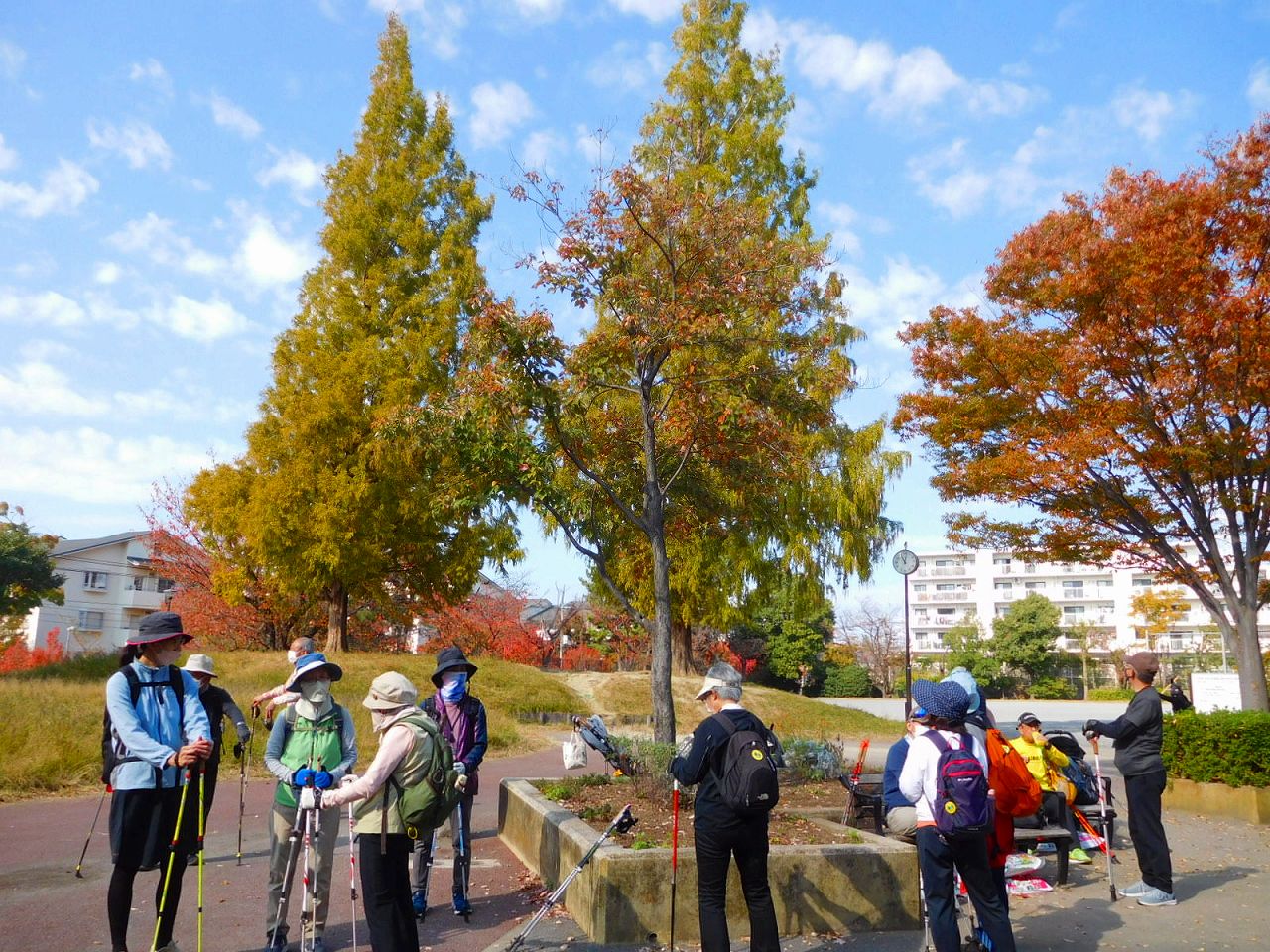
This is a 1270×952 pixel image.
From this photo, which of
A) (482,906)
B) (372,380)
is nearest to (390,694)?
(482,906)

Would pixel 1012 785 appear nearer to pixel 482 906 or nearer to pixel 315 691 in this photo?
pixel 482 906

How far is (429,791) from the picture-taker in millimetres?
4215

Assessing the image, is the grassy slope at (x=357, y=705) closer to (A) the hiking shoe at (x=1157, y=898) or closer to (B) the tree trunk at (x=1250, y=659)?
(B) the tree trunk at (x=1250, y=659)

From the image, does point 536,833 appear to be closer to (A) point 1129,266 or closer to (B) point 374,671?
(A) point 1129,266

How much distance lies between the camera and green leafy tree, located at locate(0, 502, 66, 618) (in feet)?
120

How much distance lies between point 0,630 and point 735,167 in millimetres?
40398

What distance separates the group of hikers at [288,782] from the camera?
4207mm

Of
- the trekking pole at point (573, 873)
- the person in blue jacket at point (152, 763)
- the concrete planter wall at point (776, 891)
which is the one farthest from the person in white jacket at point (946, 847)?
the person in blue jacket at point (152, 763)

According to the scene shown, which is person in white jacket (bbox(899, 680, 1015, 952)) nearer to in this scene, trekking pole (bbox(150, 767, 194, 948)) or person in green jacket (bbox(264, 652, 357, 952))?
person in green jacket (bbox(264, 652, 357, 952))

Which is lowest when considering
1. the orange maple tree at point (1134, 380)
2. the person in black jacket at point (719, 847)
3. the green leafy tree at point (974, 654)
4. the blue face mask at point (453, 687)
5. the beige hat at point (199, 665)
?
the green leafy tree at point (974, 654)

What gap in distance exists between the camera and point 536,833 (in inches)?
288

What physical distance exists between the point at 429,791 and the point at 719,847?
1.51 metres

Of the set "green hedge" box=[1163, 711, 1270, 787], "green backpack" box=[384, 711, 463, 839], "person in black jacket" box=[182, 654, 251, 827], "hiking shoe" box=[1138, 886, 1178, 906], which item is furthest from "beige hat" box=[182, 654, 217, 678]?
"green hedge" box=[1163, 711, 1270, 787]

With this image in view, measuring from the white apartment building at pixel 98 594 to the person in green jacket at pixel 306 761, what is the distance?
2046 inches
